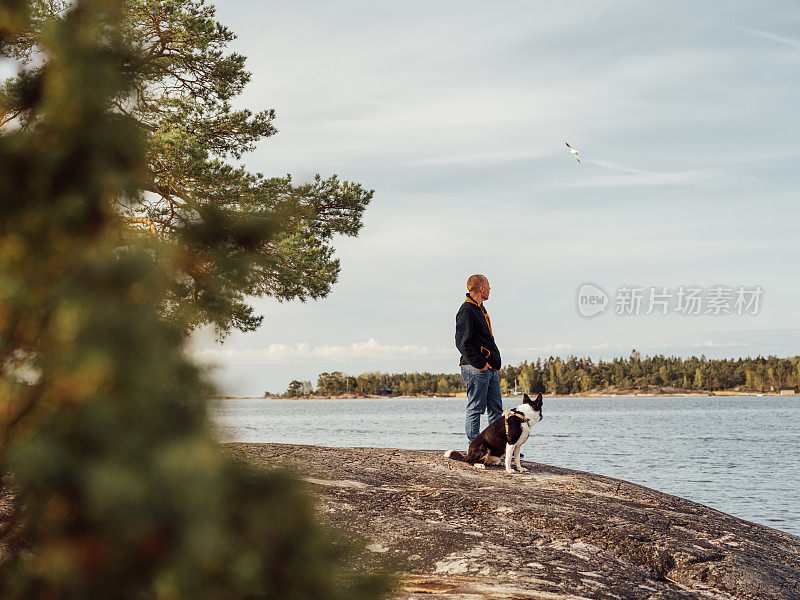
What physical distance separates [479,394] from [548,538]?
3.56 m

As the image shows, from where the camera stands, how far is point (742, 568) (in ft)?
20.1

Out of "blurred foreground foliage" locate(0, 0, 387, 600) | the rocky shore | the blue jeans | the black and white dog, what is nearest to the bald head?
the blue jeans

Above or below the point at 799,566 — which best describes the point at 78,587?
above

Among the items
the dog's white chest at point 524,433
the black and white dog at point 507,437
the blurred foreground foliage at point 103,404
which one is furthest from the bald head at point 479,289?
the blurred foreground foliage at point 103,404

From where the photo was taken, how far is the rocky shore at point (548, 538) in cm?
502

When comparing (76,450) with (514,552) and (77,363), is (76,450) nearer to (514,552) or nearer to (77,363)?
(77,363)

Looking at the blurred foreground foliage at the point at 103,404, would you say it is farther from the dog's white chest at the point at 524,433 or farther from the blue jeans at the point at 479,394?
the blue jeans at the point at 479,394

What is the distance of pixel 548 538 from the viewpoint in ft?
19.8

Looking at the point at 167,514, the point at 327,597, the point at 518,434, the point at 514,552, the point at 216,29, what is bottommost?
the point at 514,552

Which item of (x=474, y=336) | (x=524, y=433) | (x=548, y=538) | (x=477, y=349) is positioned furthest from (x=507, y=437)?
(x=548, y=538)

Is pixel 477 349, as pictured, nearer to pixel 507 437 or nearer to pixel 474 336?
pixel 474 336

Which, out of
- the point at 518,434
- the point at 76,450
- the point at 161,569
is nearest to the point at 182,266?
the point at 76,450

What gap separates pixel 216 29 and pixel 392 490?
10.7 meters

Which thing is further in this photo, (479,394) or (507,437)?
(479,394)
